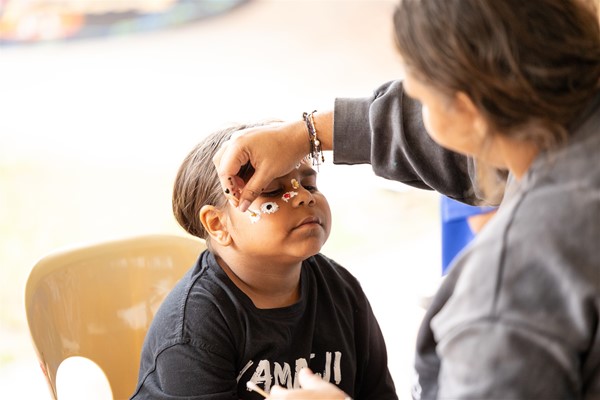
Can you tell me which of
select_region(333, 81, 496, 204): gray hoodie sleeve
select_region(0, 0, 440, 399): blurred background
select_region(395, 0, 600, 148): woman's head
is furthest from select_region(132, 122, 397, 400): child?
select_region(0, 0, 440, 399): blurred background

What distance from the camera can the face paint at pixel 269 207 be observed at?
4.47 ft

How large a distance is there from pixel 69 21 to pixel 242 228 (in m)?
4.56

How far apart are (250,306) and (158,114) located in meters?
3.11

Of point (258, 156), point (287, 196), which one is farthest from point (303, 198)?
point (258, 156)

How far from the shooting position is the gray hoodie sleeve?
1.26 meters

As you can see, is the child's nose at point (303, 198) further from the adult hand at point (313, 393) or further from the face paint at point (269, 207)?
the adult hand at point (313, 393)

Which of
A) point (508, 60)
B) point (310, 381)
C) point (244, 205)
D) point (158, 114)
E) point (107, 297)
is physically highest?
point (508, 60)

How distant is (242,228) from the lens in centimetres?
139

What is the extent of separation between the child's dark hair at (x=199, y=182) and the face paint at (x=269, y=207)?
0.27 feet

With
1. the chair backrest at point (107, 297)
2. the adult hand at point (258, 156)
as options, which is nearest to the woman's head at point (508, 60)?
the adult hand at point (258, 156)

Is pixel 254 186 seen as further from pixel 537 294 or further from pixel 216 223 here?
pixel 537 294

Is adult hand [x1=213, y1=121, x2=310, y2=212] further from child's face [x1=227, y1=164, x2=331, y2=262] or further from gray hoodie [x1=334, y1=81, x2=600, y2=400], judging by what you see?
gray hoodie [x1=334, y1=81, x2=600, y2=400]

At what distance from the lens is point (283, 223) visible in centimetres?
137

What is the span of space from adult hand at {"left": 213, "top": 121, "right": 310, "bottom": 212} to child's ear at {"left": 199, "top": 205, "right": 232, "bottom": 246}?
4.5 inches
